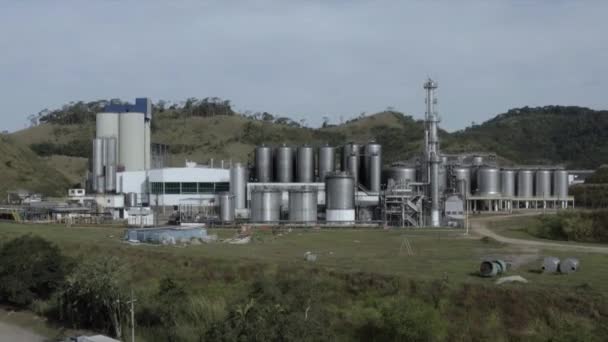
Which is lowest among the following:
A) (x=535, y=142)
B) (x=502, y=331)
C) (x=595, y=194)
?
(x=502, y=331)

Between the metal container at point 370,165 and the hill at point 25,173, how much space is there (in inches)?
2203

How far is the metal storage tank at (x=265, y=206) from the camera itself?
258 ft

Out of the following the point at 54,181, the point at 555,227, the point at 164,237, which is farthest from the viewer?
the point at 54,181

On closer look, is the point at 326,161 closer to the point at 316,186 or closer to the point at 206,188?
the point at 316,186

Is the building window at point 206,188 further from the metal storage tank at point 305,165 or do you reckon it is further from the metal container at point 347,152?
the metal container at point 347,152

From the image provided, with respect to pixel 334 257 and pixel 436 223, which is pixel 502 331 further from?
pixel 436 223

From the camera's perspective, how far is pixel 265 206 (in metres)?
78.6

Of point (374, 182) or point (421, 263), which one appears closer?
point (421, 263)

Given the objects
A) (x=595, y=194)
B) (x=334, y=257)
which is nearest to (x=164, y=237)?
(x=334, y=257)

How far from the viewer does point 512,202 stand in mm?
94375

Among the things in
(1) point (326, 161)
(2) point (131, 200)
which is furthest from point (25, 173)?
(1) point (326, 161)

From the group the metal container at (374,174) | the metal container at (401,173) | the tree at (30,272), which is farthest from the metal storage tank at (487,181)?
the tree at (30,272)

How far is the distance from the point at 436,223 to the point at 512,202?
2189 centimetres

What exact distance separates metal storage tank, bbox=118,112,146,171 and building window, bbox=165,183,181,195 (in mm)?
15946
